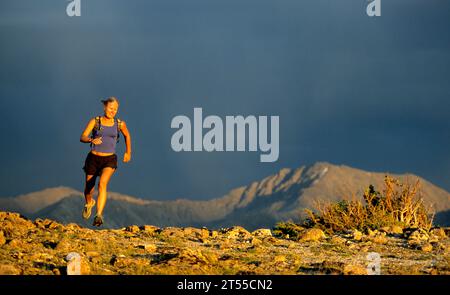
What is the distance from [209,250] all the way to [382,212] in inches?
296

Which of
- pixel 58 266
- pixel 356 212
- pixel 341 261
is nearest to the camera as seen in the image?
pixel 58 266

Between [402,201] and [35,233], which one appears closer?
[35,233]

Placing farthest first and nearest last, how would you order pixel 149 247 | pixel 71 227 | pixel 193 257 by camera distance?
pixel 71 227
pixel 149 247
pixel 193 257

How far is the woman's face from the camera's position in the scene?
23.9m

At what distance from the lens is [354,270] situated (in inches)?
799

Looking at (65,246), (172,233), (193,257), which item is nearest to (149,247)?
(65,246)

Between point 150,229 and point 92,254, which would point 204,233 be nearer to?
point 150,229

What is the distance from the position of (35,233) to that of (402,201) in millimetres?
10408

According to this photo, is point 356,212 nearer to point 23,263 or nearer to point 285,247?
point 285,247

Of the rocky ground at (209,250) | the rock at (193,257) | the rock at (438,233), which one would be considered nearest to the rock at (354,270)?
the rocky ground at (209,250)

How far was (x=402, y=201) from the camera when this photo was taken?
3014cm

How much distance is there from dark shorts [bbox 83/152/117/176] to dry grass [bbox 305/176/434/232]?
7216 millimetres
